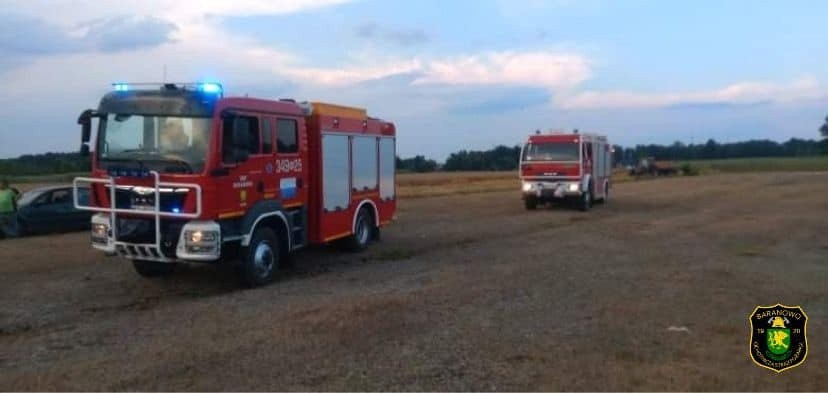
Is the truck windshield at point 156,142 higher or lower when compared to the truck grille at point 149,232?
higher

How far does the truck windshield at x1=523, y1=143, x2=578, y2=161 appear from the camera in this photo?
26.3 meters

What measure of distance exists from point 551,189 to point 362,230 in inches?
471

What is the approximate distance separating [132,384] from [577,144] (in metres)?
21.3

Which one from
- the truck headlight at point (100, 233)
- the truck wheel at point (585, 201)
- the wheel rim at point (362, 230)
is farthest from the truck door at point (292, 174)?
the truck wheel at point (585, 201)

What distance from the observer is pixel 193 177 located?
10484mm

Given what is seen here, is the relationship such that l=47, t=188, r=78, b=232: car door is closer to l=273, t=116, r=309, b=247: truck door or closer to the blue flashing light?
l=273, t=116, r=309, b=247: truck door

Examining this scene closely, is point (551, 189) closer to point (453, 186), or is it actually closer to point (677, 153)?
point (453, 186)

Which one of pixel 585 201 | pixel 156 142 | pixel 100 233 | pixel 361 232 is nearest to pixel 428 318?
pixel 156 142

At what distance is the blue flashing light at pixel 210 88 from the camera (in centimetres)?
1073

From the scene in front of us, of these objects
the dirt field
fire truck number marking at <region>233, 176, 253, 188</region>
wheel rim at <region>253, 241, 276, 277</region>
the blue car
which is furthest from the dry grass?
fire truck number marking at <region>233, 176, 253, 188</region>

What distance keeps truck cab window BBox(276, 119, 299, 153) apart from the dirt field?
1986 mm

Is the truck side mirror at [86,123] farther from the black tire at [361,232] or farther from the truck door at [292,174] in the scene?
the black tire at [361,232]

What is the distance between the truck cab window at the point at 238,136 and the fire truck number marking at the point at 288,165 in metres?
0.64

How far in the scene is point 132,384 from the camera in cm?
662
